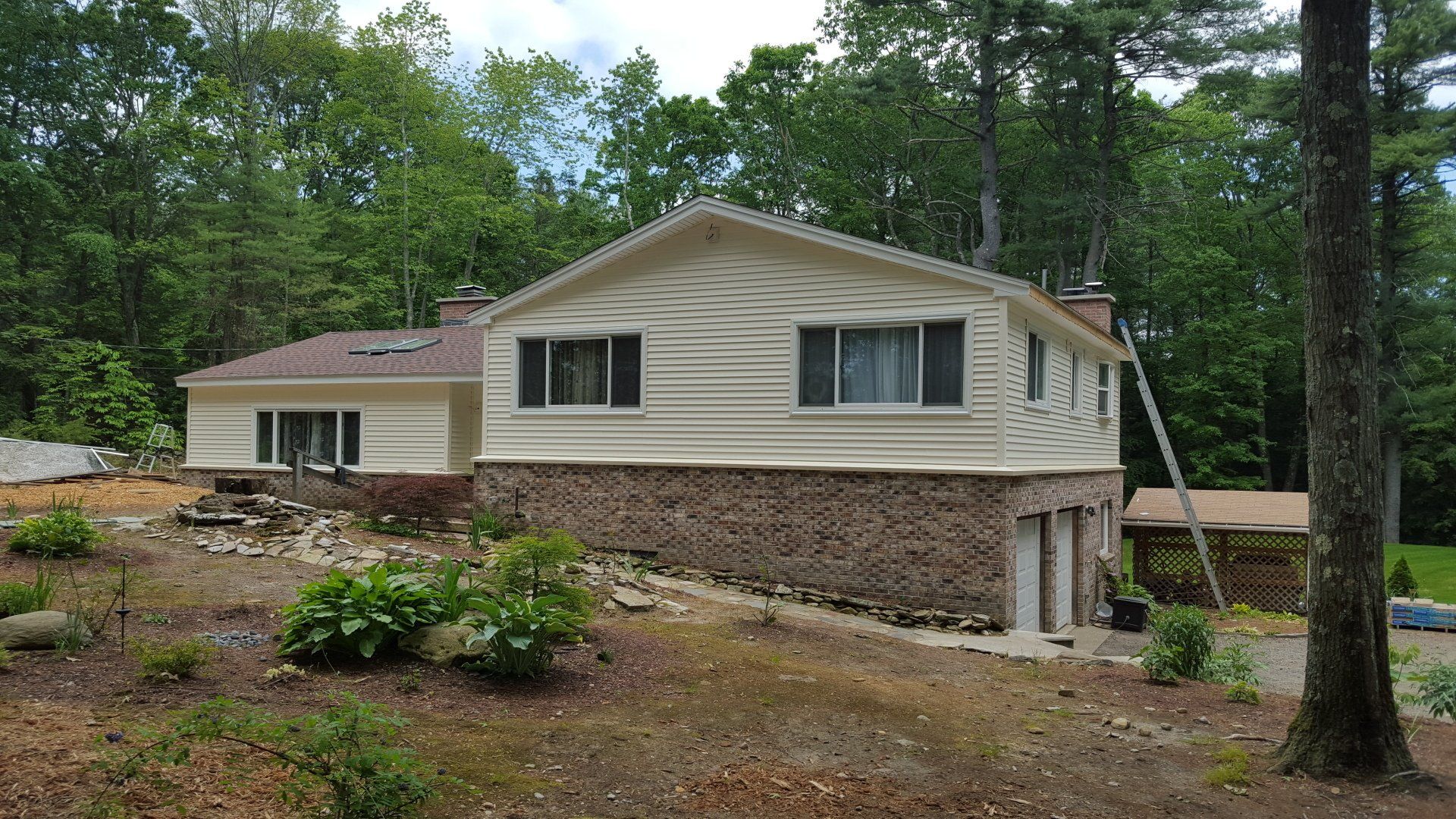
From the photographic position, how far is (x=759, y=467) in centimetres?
1374

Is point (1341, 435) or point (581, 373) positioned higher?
point (581, 373)

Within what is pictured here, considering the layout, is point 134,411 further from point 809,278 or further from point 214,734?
point 214,734

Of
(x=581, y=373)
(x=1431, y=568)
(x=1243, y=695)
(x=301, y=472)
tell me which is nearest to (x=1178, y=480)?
(x=1243, y=695)

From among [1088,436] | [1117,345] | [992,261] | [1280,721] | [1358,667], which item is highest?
[992,261]

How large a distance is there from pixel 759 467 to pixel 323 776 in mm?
10074

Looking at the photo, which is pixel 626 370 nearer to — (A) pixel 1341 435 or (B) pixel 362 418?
(B) pixel 362 418

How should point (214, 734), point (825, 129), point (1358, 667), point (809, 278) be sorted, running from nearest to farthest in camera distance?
point (214, 734), point (1358, 667), point (809, 278), point (825, 129)

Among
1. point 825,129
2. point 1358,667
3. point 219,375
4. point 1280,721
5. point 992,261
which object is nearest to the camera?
point 1358,667

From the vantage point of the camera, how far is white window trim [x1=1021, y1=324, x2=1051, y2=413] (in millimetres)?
13555

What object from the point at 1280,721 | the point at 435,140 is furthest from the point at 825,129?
the point at 1280,721

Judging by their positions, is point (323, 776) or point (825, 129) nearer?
point (323, 776)

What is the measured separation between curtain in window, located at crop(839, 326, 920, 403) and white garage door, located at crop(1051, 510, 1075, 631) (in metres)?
4.60

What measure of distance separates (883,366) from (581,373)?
5184 millimetres

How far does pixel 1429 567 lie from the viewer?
25.0 meters
